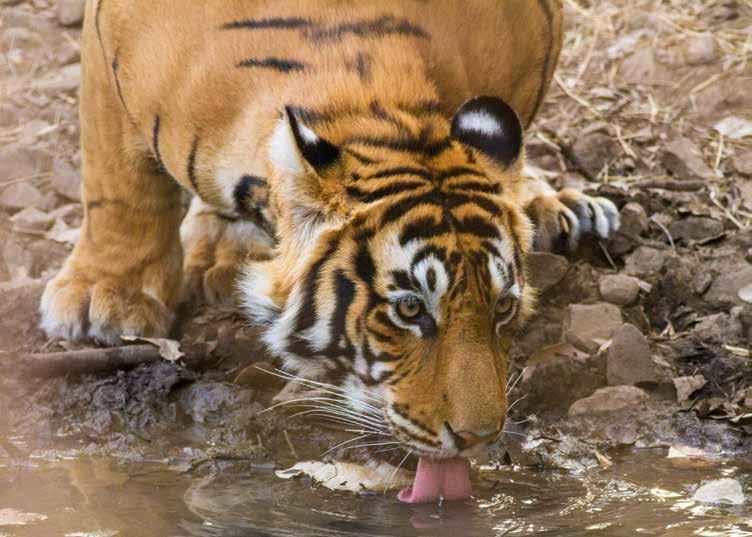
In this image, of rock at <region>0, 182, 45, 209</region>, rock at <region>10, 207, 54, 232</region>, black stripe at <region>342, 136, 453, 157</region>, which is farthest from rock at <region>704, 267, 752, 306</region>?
rock at <region>0, 182, 45, 209</region>

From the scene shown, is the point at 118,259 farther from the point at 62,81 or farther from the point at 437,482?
the point at 62,81

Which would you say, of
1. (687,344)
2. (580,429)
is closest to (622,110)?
(687,344)

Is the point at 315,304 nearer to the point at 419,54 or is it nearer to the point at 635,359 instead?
the point at 419,54

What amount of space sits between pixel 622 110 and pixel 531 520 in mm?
3265

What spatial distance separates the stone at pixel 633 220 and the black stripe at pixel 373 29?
62.9 inches

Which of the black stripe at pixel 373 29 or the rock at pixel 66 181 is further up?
the black stripe at pixel 373 29

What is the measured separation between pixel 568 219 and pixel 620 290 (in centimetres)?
39

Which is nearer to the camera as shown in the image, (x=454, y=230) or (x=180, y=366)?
(x=454, y=230)

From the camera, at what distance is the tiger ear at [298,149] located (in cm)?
297

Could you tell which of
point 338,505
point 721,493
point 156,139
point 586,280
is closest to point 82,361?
point 156,139

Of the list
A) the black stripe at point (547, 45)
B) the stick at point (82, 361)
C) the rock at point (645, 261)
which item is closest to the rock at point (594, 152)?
the rock at point (645, 261)

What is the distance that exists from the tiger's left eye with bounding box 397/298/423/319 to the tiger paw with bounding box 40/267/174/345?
1508mm

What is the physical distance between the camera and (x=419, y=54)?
3.44 m

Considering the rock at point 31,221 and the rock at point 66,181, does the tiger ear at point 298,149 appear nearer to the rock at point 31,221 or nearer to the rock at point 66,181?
the rock at point 31,221
